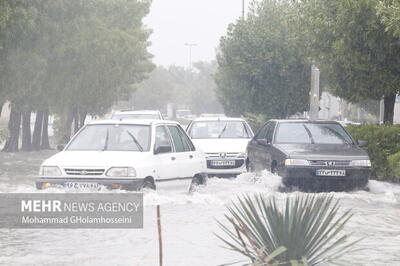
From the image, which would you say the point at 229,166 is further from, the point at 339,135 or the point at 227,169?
the point at 339,135

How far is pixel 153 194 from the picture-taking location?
1388cm

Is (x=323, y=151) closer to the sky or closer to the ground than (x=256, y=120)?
closer to the sky

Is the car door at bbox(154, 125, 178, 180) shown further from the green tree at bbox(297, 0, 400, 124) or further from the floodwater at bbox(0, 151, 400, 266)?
the green tree at bbox(297, 0, 400, 124)

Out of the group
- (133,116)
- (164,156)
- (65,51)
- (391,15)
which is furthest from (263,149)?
(65,51)

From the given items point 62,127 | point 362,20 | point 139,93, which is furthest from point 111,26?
point 139,93

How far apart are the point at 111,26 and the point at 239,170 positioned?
1012 inches

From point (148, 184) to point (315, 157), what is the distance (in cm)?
467

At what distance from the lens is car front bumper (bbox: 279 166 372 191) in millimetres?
17219

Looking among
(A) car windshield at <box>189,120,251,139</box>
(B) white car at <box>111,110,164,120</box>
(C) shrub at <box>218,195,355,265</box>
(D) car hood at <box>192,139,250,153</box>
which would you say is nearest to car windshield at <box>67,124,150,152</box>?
(D) car hood at <box>192,139,250,153</box>

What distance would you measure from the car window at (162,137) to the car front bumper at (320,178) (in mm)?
3146

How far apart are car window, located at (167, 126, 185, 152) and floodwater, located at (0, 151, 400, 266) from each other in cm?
70

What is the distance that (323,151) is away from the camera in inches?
696

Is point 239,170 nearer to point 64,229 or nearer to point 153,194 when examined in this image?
point 153,194

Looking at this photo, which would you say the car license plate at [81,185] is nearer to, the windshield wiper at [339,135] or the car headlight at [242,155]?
the windshield wiper at [339,135]
